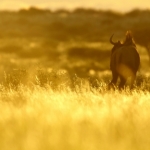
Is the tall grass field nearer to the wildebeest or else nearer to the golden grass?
the golden grass

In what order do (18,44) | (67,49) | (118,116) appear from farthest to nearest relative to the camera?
(18,44) → (67,49) → (118,116)

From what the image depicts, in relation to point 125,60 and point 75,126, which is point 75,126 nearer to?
point 75,126

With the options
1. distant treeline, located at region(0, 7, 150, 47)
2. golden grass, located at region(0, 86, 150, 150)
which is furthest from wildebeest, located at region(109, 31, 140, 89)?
distant treeline, located at region(0, 7, 150, 47)

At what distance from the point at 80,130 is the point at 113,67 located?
1016 cm

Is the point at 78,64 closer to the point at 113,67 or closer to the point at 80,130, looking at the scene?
the point at 113,67

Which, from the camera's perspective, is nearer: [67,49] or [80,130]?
[80,130]

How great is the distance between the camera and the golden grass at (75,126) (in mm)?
6453

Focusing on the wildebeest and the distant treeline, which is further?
the distant treeline

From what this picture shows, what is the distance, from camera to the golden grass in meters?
6.45

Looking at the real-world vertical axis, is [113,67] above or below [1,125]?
below

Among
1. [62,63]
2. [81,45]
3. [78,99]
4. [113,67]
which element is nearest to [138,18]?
[81,45]

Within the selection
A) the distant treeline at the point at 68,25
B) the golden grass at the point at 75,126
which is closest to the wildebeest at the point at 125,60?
the golden grass at the point at 75,126

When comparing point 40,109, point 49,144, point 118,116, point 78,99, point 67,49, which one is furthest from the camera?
point 67,49

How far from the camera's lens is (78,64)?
4069cm
